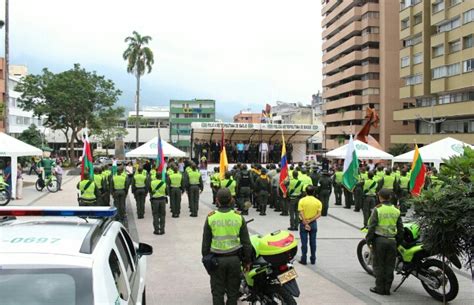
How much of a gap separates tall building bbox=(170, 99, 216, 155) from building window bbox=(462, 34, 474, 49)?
186 ft

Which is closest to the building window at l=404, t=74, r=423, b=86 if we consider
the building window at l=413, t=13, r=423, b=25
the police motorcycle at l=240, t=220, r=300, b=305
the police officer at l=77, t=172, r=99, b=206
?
the building window at l=413, t=13, r=423, b=25

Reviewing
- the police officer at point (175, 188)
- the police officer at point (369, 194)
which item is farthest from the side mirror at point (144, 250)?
the police officer at point (369, 194)

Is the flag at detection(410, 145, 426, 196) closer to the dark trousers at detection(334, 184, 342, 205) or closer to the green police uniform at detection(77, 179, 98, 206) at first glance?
the dark trousers at detection(334, 184, 342, 205)

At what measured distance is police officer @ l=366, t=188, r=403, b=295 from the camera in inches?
302

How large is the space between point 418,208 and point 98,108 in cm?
5125

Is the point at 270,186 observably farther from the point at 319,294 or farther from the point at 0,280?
the point at 0,280

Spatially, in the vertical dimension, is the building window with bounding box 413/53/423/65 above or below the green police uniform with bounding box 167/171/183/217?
above

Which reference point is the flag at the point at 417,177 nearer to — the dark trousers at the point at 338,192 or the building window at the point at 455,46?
the dark trousers at the point at 338,192

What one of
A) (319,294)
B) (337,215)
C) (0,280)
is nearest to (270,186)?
(337,215)

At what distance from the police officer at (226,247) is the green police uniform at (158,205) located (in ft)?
23.9

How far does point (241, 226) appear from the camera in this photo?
609 centimetres

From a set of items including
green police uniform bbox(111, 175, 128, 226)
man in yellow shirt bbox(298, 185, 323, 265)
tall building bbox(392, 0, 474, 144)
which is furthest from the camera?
tall building bbox(392, 0, 474, 144)

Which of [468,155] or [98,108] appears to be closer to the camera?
[468,155]

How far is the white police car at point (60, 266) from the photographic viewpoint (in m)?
3.13
